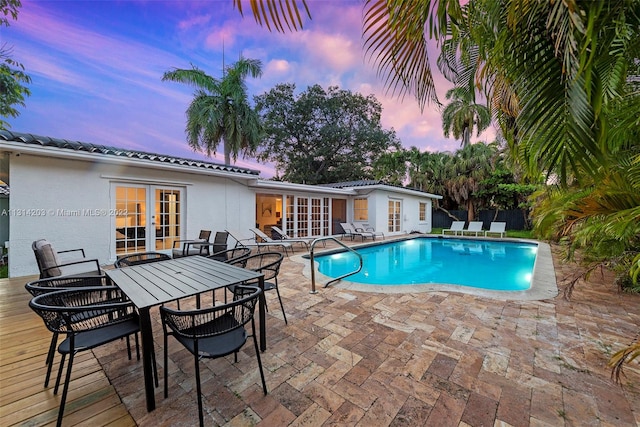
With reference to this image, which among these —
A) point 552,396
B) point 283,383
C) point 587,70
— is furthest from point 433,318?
point 587,70

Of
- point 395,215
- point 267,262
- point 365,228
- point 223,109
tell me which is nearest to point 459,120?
point 395,215

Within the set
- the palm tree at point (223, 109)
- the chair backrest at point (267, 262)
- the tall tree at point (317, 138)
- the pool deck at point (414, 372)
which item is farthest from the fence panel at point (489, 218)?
the chair backrest at point (267, 262)

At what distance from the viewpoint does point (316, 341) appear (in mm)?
2713

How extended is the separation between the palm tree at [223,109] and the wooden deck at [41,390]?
12649 mm

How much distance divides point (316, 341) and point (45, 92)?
586 inches

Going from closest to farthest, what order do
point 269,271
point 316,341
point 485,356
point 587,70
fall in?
point 587,70 < point 485,356 < point 316,341 < point 269,271

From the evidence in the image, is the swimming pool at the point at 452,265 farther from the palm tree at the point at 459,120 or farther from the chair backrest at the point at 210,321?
the palm tree at the point at 459,120

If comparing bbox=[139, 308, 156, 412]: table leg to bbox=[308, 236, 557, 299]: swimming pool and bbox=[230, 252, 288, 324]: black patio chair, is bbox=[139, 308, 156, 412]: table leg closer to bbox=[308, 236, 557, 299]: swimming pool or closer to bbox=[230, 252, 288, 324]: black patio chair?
bbox=[230, 252, 288, 324]: black patio chair

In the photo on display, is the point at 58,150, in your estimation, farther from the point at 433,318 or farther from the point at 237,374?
the point at 433,318

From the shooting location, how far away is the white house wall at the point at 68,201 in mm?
5191

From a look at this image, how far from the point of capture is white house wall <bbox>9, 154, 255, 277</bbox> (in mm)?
5191

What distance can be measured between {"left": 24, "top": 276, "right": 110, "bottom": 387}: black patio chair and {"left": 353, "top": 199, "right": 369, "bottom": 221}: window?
1153cm

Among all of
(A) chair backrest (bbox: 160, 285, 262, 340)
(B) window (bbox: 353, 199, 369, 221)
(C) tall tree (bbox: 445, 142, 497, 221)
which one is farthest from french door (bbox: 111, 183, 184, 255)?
(C) tall tree (bbox: 445, 142, 497, 221)

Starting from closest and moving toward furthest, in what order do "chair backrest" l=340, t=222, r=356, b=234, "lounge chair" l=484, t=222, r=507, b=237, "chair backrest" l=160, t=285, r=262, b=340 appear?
"chair backrest" l=160, t=285, r=262, b=340 → "chair backrest" l=340, t=222, r=356, b=234 → "lounge chair" l=484, t=222, r=507, b=237
